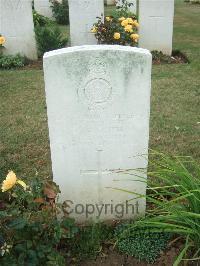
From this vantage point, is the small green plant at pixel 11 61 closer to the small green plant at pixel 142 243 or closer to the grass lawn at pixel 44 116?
the grass lawn at pixel 44 116

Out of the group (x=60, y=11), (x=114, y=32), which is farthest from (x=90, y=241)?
(x=60, y=11)

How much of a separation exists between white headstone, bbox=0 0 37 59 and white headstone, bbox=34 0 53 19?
5695 millimetres

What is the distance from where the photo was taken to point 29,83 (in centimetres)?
676

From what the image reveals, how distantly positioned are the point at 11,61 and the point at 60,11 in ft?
19.1

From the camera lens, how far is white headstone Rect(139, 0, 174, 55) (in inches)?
313

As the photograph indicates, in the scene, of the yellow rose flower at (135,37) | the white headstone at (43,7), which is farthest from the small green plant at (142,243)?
the white headstone at (43,7)

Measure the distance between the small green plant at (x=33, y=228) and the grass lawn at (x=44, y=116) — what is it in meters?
0.51

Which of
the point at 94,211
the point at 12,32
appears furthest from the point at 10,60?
the point at 94,211

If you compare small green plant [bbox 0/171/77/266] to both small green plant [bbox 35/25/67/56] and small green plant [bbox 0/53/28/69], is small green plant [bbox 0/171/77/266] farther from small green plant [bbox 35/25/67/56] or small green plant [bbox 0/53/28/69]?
small green plant [bbox 35/25/67/56]

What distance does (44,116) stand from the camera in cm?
540

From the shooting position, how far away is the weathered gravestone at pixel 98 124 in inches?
104

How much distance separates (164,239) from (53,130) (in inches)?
43.6

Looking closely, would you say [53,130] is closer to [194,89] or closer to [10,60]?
[194,89]

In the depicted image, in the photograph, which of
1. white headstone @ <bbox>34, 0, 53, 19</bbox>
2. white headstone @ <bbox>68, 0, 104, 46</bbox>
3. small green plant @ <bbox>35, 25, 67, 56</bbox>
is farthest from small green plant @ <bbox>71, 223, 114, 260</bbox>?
white headstone @ <bbox>34, 0, 53, 19</bbox>
